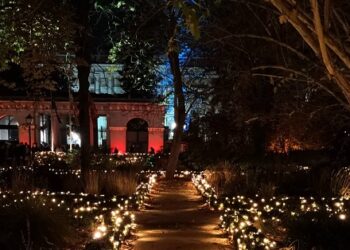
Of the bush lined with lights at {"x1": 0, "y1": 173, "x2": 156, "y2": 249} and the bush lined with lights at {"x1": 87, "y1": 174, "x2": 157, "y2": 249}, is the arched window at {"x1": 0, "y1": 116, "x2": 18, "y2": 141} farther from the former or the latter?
the bush lined with lights at {"x1": 87, "y1": 174, "x2": 157, "y2": 249}

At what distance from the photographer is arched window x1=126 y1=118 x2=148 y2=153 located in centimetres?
4658

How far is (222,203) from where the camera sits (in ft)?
50.7

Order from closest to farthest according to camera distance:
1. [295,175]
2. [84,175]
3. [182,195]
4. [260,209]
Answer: [260,209] → [84,175] → [295,175] → [182,195]

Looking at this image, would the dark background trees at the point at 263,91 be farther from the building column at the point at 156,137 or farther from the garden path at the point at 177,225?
the building column at the point at 156,137

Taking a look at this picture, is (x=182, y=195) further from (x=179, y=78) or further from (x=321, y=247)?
(x=321, y=247)

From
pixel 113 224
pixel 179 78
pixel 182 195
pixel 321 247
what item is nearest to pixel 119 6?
pixel 179 78

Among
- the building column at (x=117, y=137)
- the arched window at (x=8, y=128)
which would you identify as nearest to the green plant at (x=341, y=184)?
the building column at (x=117, y=137)

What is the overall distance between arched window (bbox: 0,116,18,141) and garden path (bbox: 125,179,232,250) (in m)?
27.6

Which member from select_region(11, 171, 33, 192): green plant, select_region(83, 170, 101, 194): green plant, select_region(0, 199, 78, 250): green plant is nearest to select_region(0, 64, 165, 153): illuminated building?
select_region(83, 170, 101, 194): green plant

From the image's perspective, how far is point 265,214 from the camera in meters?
13.0

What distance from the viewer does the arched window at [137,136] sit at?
46.6 m

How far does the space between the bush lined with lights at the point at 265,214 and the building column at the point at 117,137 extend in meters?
26.5

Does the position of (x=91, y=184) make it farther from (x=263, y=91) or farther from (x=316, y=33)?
(x=263, y=91)

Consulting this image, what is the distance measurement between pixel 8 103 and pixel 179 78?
2047 cm
